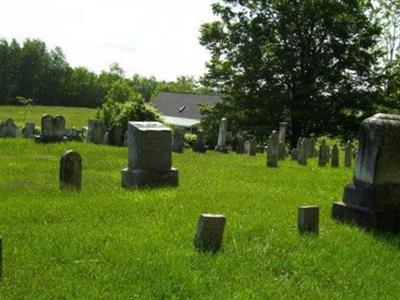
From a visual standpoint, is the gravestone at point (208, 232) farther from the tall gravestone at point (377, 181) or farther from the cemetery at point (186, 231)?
the tall gravestone at point (377, 181)

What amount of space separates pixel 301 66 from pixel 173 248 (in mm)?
26546

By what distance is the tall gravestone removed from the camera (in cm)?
970

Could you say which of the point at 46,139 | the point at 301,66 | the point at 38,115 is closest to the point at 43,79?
the point at 38,115

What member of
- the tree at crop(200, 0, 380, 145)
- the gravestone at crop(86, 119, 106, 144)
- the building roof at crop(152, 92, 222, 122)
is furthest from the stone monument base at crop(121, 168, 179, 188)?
the building roof at crop(152, 92, 222, 122)

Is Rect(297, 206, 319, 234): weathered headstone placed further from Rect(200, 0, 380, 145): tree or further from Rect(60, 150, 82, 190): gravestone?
Rect(200, 0, 380, 145): tree

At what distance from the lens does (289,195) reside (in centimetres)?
1207

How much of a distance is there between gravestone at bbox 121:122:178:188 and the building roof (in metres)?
54.8

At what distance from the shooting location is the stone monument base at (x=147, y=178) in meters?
12.6

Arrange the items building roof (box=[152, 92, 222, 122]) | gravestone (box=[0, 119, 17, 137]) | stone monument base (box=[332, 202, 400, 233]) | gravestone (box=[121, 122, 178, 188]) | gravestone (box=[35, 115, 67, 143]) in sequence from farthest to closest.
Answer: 1. building roof (box=[152, 92, 222, 122])
2. gravestone (box=[0, 119, 17, 137])
3. gravestone (box=[35, 115, 67, 143])
4. gravestone (box=[121, 122, 178, 188])
5. stone monument base (box=[332, 202, 400, 233])

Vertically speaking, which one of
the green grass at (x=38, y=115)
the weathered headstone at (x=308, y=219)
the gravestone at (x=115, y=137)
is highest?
the weathered headstone at (x=308, y=219)

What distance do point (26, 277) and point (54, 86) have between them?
103155 millimetres

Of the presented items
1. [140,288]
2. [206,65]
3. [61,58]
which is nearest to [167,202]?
[140,288]

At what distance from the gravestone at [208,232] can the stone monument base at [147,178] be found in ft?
17.4

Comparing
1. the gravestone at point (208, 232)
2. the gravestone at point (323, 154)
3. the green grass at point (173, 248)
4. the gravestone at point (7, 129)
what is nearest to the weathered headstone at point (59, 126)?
the gravestone at point (7, 129)
